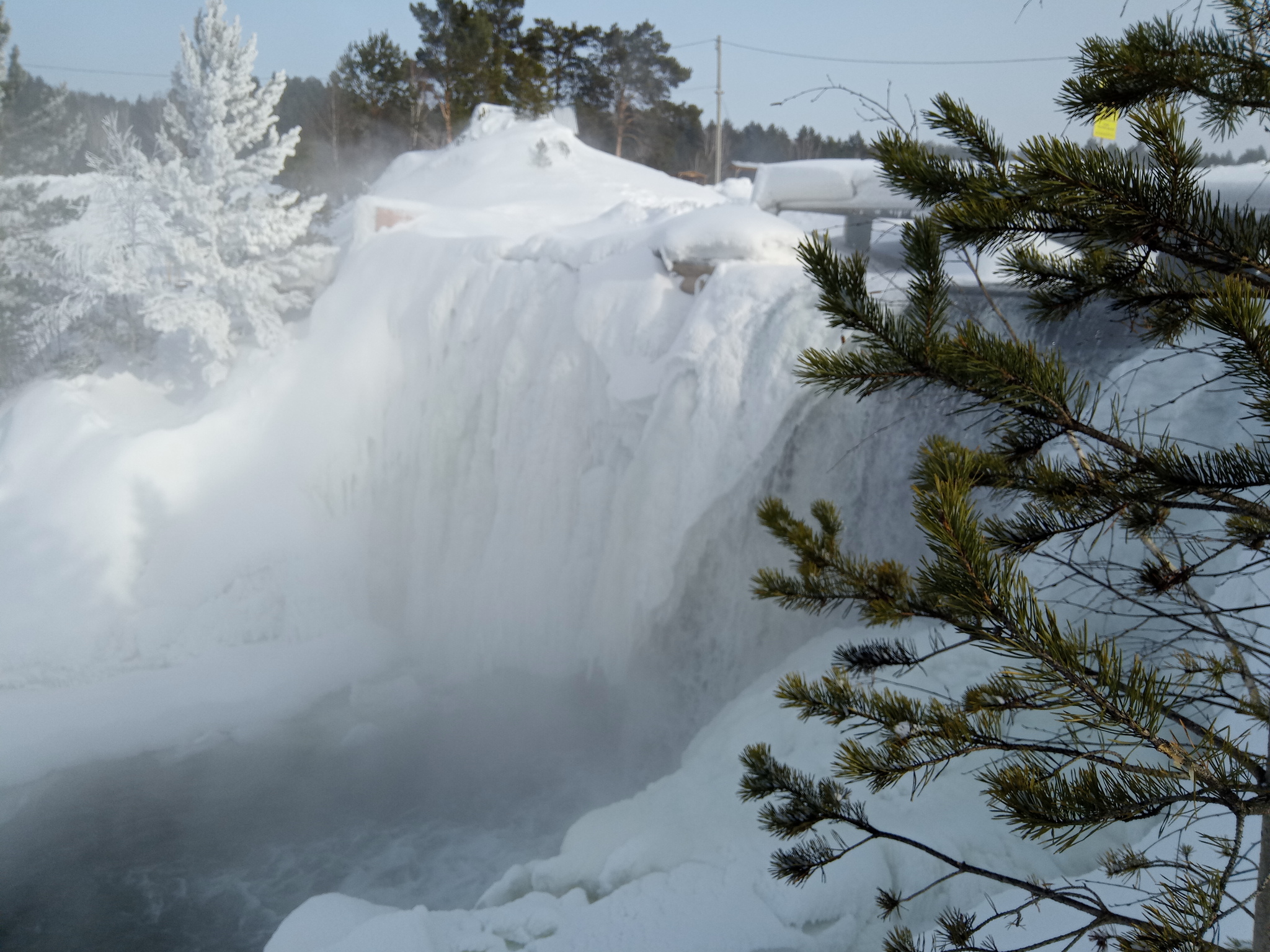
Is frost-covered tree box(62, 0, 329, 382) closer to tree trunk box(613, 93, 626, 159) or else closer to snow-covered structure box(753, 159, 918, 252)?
snow-covered structure box(753, 159, 918, 252)

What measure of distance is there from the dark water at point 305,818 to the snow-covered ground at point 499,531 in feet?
1.34

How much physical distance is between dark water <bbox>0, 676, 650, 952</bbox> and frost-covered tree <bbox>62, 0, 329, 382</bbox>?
5.98 meters

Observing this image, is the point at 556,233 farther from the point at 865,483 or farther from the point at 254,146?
the point at 254,146

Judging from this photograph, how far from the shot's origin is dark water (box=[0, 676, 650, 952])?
6176 millimetres

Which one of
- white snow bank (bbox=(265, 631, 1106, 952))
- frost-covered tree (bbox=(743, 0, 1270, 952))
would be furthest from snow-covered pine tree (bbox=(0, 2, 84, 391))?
frost-covered tree (bbox=(743, 0, 1270, 952))

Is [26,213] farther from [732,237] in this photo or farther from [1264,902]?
[1264,902]

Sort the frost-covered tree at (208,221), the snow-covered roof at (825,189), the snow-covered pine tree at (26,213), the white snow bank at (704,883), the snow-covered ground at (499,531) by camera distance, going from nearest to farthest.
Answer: the white snow bank at (704,883), the snow-covered ground at (499,531), the snow-covered roof at (825,189), the frost-covered tree at (208,221), the snow-covered pine tree at (26,213)

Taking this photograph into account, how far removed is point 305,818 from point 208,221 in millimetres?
8439

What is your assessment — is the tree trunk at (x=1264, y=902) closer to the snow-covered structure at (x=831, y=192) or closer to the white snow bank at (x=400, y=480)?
the white snow bank at (x=400, y=480)

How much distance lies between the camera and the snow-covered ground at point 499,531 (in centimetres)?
481

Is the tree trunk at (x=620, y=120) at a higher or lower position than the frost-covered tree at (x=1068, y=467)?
higher

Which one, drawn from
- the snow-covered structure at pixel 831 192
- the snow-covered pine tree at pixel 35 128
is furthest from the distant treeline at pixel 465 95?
the snow-covered structure at pixel 831 192

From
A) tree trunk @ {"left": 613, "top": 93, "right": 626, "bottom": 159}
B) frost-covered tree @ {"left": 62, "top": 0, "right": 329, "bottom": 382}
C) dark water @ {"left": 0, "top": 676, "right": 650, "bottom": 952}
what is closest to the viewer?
dark water @ {"left": 0, "top": 676, "right": 650, "bottom": 952}

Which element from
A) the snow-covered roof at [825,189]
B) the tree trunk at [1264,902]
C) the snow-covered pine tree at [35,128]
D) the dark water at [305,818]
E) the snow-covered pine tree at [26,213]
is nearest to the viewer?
the tree trunk at [1264,902]
